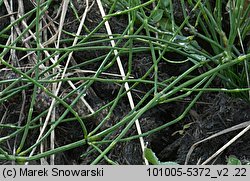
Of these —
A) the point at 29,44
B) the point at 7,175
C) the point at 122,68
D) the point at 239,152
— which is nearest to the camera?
the point at 7,175

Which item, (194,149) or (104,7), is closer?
(194,149)

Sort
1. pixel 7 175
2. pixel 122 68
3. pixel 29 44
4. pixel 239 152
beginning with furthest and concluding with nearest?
pixel 29 44 → pixel 122 68 → pixel 239 152 → pixel 7 175

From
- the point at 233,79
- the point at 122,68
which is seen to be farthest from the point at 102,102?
the point at 233,79

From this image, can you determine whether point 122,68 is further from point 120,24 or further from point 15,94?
point 15,94

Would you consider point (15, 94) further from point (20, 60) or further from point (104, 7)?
point (104, 7)

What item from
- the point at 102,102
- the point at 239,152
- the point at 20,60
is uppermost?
the point at 20,60

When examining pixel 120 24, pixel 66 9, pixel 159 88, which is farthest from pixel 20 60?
pixel 159 88

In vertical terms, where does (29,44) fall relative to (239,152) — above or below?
above
